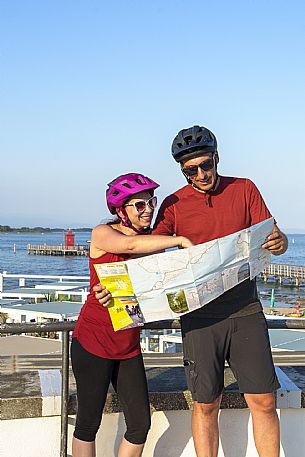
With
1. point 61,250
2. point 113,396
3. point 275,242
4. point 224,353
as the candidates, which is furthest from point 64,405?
point 61,250

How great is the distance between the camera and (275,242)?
3326 millimetres

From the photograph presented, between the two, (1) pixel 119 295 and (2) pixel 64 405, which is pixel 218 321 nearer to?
(1) pixel 119 295

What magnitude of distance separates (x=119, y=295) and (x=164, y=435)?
1.14 meters

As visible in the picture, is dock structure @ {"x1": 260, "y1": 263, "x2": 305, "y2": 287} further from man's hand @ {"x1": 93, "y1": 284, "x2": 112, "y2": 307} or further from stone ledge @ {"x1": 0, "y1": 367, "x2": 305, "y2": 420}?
man's hand @ {"x1": 93, "y1": 284, "x2": 112, "y2": 307}

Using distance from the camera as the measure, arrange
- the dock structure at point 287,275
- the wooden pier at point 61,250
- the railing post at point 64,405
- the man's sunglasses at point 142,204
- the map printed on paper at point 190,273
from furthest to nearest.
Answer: the wooden pier at point 61,250, the dock structure at point 287,275, the railing post at point 64,405, the man's sunglasses at point 142,204, the map printed on paper at point 190,273

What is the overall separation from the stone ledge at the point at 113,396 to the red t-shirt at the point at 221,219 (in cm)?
69


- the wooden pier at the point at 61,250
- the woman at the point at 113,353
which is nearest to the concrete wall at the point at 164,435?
the woman at the point at 113,353

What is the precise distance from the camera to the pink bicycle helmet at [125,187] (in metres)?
3.29

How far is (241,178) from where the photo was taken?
3510 mm

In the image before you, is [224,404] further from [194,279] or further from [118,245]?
[118,245]

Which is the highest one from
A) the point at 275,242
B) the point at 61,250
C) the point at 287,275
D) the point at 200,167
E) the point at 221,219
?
the point at 61,250

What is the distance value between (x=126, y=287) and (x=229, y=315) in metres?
0.59

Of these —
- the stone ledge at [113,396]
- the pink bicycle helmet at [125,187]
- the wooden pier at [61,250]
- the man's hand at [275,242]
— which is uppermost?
the wooden pier at [61,250]

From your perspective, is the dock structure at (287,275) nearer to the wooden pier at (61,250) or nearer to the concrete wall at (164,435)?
the wooden pier at (61,250)
